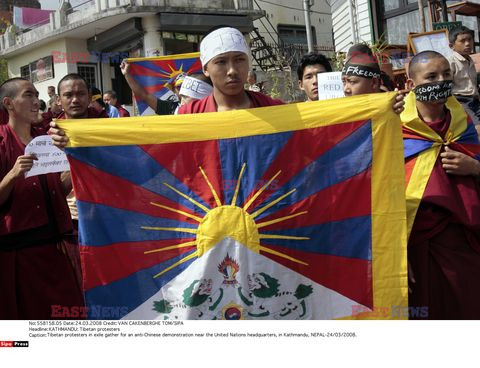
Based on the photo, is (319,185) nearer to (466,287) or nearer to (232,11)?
(466,287)

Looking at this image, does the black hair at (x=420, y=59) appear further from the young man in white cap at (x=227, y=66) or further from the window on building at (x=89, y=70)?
the window on building at (x=89, y=70)

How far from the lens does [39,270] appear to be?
3578mm

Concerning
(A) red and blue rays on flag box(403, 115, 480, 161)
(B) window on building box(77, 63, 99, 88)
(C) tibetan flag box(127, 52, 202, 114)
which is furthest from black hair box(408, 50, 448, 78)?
(B) window on building box(77, 63, 99, 88)

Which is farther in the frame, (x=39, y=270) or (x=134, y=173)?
(x=39, y=270)

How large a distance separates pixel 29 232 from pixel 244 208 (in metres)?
1.41

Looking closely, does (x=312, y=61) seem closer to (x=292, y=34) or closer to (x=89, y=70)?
(x=89, y=70)

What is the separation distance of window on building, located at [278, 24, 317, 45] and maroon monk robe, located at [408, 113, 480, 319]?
23.1m

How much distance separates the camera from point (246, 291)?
2.81m

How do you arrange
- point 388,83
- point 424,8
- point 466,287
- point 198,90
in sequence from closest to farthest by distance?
point 466,287 → point 198,90 → point 388,83 → point 424,8

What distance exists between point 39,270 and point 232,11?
692 inches

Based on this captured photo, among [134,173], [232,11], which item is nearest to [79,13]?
[232,11]

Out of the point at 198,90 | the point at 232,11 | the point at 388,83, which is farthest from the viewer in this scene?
the point at 232,11

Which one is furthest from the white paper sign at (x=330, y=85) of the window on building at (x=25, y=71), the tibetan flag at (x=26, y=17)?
the tibetan flag at (x=26, y=17)

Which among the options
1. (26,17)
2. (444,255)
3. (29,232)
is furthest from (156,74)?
(26,17)
